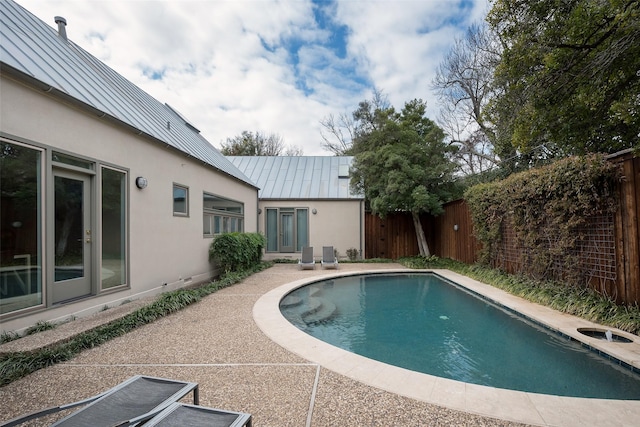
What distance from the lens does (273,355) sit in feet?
11.8

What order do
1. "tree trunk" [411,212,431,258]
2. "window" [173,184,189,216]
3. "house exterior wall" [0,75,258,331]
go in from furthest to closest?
"tree trunk" [411,212,431,258] < "window" [173,184,189,216] < "house exterior wall" [0,75,258,331]

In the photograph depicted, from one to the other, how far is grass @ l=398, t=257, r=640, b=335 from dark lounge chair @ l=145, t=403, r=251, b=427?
5.44m

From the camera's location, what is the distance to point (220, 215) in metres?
10.0

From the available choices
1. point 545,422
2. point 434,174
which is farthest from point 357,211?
point 545,422

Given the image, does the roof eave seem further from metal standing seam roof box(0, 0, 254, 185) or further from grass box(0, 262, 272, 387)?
grass box(0, 262, 272, 387)

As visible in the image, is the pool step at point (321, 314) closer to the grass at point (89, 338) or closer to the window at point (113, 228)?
the grass at point (89, 338)

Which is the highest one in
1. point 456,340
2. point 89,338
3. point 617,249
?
point 617,249

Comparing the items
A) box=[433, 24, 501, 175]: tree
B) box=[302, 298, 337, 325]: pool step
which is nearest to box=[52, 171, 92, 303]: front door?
box=[302, 298, 337, 325]: pool step

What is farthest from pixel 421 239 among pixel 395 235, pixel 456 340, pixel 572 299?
pixel 456 340

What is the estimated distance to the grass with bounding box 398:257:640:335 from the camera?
4.42 m

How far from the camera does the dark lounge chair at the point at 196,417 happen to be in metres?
1.59

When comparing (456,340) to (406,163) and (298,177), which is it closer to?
(406,163)

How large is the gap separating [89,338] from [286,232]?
10.3 m

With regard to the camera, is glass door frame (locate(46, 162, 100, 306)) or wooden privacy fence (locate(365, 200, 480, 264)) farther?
wooden privacy fence (locate(365, 200, 480, 264))
